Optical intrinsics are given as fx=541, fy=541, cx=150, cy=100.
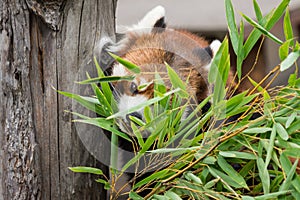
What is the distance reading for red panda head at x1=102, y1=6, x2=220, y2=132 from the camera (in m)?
1.75

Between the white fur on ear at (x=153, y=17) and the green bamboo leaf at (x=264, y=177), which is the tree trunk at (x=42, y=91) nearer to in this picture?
the white fur on ear at (x=153, y=17)

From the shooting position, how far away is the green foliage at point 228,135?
1.36 meters

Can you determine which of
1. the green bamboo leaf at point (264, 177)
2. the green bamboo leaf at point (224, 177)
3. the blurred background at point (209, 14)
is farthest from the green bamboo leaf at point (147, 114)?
the blurred background at point (209, 14)

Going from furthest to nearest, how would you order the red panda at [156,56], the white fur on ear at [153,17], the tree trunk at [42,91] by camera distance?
the white fur on ear at [153,17] → the red panda at [156,56] → the tree trunk at [42,91]

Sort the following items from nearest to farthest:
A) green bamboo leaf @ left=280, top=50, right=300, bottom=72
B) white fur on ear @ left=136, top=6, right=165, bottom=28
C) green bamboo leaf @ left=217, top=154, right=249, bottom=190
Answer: green bamboo leaf @ left=280, top=50, right=300, bottom=72
green bamboo leaf @ left=217, top=154, right=249, bottom=190
white fur on ear @ left=136, top=6, right=165, bottom=28

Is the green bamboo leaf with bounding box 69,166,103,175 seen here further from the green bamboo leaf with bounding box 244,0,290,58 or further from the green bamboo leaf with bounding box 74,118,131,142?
the green bamboo leaf with bounding box 244,0,290,58

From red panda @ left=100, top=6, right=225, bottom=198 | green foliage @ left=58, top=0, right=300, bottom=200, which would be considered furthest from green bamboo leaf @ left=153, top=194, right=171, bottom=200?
red panda @ left=100, top=6, right=225, bottom=198

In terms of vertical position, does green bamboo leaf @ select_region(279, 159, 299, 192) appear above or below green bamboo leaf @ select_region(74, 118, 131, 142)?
below

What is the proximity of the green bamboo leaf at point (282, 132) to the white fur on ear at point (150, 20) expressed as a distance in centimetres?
71

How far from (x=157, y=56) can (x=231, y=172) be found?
0.59 metres

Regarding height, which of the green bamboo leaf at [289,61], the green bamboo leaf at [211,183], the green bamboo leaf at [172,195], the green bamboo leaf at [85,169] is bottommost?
the green bamboo leaf at [172,195]

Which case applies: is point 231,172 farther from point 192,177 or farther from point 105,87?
point 105,87

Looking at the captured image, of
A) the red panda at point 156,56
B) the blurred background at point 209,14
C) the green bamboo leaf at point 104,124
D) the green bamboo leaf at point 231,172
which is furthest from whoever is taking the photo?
the blurred background at point 209,14

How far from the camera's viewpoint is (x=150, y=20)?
1932 millimetres
